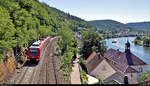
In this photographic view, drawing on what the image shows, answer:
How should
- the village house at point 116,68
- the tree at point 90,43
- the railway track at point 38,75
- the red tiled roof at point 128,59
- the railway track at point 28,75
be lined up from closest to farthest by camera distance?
the railway track at point 28,75, the railway track at point 38,75, the village house at point 116,68, the red tiled roof at point 128,59, the tree at point 90,43

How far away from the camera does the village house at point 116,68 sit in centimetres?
3723

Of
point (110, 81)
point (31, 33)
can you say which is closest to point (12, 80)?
point (31, 33)

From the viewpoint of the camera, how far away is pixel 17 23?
29.0 meters

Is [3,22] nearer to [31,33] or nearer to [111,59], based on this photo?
[31,33]

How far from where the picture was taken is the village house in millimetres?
37234

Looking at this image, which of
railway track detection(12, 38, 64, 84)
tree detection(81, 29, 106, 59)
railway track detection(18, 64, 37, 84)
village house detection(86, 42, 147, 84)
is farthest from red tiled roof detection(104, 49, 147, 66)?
railway track detection(18, 64, 37, 84)

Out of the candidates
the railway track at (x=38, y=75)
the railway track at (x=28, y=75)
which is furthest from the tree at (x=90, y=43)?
the railway track at (x=28, y=75)

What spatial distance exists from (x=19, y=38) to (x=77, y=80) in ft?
43.2

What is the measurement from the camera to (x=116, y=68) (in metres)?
46.5

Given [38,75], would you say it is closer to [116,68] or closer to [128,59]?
[116,68]

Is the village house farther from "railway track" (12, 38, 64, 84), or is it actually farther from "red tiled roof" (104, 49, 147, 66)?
"railway track" (12, 38, 64, 84)

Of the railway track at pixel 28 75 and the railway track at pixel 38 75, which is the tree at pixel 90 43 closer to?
the railway track at pixel 38 75

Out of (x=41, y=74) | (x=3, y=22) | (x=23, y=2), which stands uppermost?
(x=23, y=2)

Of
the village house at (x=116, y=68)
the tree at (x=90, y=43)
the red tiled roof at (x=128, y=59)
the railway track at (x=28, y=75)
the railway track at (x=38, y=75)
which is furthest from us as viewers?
the tree at (x=90, y=43)
